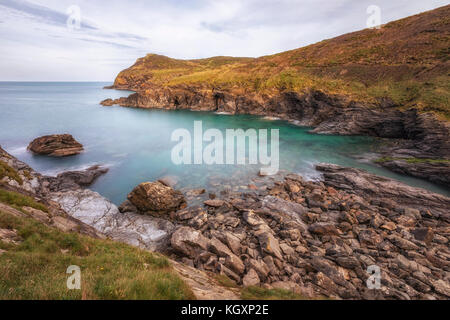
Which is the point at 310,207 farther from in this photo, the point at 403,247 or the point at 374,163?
the point at 374,163

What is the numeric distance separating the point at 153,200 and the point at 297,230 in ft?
43.4

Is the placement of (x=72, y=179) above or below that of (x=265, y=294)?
above

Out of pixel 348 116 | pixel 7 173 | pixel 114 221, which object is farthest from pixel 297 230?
pixel 348 116

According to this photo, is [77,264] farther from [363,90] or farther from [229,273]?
[363,90]

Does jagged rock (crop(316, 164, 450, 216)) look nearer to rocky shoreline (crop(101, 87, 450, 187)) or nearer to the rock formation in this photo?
rocky shoreline (crop(101, 87, 450, 187))

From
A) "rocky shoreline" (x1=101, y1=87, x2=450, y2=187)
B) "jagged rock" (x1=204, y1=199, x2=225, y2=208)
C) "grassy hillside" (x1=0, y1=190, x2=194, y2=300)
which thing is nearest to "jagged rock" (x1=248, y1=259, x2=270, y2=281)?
"grassy hillside" (x1=0, y1=190, x2=194, y2=300)

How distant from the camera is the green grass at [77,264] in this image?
527cm

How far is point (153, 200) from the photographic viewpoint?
19.4m

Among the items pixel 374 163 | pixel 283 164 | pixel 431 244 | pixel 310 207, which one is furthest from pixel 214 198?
pixel 374 163

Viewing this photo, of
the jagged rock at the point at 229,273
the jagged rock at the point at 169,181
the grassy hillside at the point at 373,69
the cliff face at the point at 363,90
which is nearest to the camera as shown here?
the jagged rock at the point at 229,273

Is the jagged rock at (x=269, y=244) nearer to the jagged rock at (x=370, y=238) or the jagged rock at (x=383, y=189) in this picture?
the jagged rock at (x=370, y=238)

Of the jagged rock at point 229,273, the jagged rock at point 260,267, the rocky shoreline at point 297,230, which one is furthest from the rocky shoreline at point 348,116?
the jagged rock at point 229,273

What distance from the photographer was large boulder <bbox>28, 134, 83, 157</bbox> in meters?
34.0

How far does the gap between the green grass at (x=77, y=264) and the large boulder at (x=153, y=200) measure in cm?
902
